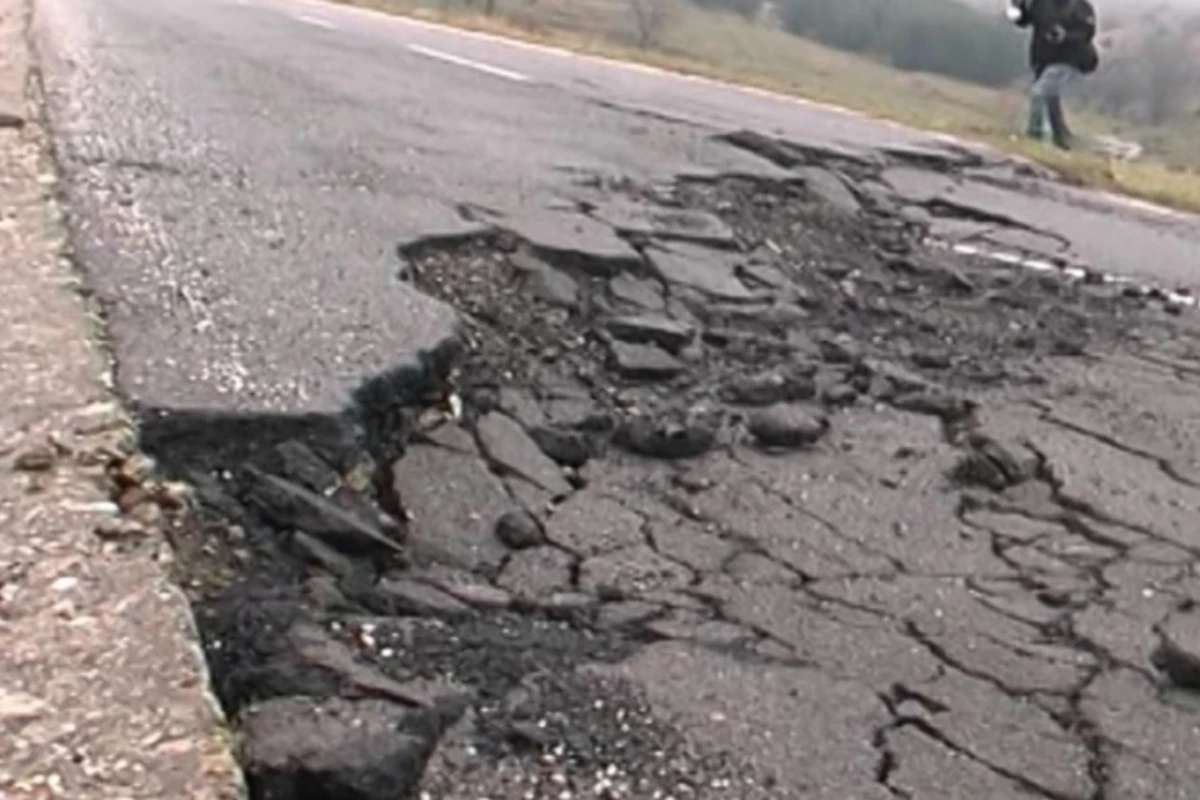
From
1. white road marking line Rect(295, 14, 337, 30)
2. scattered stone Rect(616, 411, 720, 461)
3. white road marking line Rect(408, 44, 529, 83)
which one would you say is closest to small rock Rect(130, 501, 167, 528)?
scattered stone Rect(616, 411, 720, 461)

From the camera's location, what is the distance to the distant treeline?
84500mm

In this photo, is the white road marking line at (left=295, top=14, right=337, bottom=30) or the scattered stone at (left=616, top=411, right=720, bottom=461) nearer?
the scattered stone at (left=616, top=411, right=720, bottom=461)

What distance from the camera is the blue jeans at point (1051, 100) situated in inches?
470

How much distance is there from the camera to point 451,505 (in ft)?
10.1

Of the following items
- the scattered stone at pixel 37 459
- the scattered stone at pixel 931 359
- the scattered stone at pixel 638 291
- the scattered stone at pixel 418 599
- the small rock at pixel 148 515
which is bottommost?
the scattered stone at pixel 418 599

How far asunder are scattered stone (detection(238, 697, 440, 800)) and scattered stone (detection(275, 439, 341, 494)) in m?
0.77

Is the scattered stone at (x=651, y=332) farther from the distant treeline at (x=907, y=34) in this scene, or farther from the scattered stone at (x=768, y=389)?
the distant treeline at (x=907, y=34)

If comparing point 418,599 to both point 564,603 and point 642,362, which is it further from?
point 642,362

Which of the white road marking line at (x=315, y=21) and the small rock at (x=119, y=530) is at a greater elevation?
the small rock at (x=119, y=530)

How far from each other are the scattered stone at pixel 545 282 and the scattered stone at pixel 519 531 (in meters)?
1.27

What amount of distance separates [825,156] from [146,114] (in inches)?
119

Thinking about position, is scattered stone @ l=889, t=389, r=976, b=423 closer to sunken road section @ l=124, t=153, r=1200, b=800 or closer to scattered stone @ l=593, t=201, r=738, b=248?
sunken road section @ l=124, t=153, r=1200, b=800

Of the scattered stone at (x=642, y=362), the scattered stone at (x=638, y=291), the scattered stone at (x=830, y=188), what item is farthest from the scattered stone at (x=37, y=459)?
the scattered stone at (x=830, y=188)

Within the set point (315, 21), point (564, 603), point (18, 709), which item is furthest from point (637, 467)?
point (315, 21)
